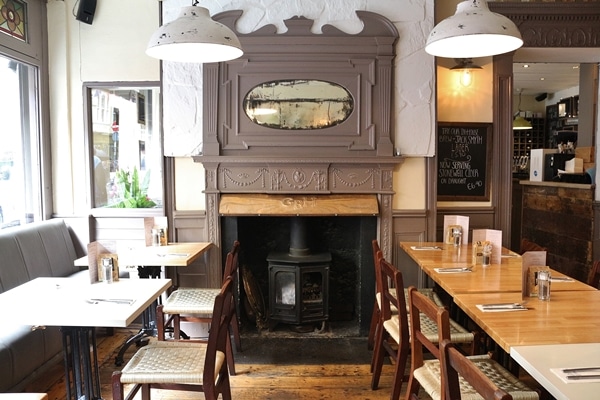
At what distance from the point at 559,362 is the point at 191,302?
7.98 feet

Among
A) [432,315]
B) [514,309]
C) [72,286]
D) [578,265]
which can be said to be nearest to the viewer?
[432,315]

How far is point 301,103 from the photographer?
4.04 m

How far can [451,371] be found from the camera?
1716mm

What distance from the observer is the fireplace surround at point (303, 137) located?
3943 mm

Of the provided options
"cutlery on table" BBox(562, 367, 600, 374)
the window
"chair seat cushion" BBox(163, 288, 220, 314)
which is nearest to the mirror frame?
the window

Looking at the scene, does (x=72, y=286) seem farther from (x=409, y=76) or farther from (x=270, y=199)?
(x=409, y=76)

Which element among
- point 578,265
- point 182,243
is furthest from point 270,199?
point 578,265

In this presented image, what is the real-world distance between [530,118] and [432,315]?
1064cm

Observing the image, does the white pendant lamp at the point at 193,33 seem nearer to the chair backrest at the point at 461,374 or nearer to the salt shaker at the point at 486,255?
the chair backrest at the point at 461,374

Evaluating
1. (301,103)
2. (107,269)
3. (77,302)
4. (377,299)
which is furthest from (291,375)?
(301,103)

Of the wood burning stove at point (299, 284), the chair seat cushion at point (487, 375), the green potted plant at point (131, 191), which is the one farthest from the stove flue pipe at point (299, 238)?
the chair seat cushion at point (487, 375)

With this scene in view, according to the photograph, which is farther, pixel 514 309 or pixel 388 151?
pixel 388 151

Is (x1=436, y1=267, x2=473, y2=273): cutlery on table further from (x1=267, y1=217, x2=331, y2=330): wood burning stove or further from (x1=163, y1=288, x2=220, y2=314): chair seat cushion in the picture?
(x1=163, y1=288, x2=220, y2=314): chair seat cushion

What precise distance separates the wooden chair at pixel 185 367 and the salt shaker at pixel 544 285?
5.19 feet
